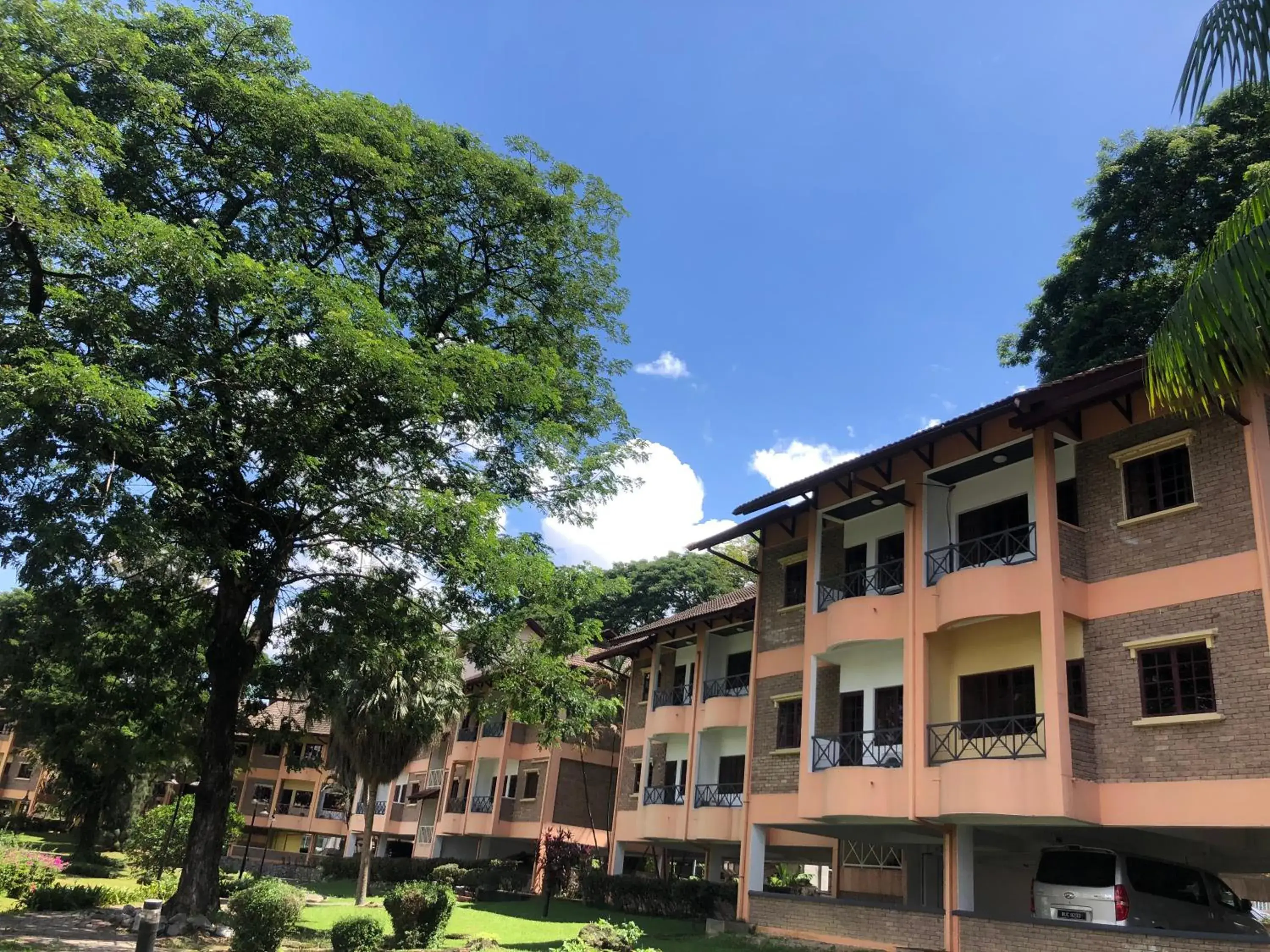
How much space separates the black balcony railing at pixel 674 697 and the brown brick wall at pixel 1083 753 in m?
15.2

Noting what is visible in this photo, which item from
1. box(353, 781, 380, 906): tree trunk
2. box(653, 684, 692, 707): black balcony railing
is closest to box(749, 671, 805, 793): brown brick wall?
box(653, 684, 692, 707): black balcony railing

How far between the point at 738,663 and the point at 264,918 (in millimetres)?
17022

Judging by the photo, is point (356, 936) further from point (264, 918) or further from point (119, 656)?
point (119, 656)

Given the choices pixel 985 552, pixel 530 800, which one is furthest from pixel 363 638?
pixel 530 800

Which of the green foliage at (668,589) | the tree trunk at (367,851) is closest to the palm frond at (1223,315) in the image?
the tree trunk at (367,851)

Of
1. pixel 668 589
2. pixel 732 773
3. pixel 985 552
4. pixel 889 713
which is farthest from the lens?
pixel 668 589

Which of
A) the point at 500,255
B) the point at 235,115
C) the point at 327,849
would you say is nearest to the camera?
the point at 235,115

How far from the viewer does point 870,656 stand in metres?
19.8

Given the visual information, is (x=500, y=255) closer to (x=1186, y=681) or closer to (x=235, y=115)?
(x=235, y=115)

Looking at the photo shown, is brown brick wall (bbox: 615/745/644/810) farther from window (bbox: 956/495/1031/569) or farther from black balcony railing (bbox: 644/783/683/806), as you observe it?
window (bbox: 956/495/1031/569)

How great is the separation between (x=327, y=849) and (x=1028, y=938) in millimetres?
53163

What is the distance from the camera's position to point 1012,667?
16.6 meters

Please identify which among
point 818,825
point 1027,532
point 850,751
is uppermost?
point 1027,532

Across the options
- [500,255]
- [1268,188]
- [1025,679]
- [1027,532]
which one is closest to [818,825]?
[1025,679]
